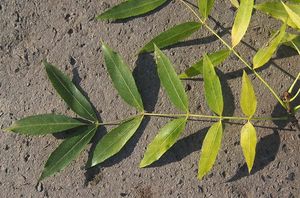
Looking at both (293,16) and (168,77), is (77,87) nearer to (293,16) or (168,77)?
(168,77)

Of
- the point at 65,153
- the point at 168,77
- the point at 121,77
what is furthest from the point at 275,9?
the point at 65,153

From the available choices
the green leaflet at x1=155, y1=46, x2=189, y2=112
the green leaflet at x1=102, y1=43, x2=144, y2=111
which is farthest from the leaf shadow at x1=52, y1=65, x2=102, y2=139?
the green leaflet at x1=155, y1=46, x2=189, y2=112

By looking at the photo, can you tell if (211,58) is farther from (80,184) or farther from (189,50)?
(80,184)

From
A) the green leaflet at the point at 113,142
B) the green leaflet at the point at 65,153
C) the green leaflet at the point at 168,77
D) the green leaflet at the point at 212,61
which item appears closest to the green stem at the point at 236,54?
the green leaflet at the point at 212,61

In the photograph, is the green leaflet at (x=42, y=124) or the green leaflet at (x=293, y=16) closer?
the green leaflet at (x=293, y=16)

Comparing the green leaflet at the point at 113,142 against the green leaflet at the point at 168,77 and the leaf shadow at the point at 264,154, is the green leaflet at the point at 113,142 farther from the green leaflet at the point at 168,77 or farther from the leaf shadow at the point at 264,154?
the leaf shadow at the point at 264,154

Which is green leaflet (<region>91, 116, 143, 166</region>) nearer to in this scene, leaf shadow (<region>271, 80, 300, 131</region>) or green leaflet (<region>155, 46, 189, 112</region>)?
green leaflet (<region>155, 46, 189, 112</region>)
